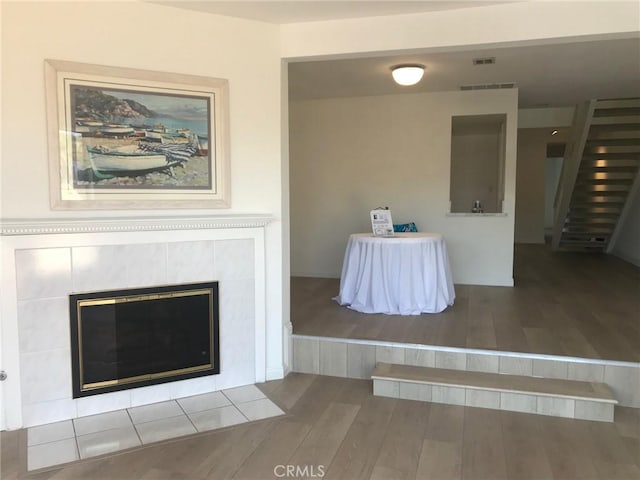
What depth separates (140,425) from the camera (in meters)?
2.79

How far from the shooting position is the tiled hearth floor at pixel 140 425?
2514 mm

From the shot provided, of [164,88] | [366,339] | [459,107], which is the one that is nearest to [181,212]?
[164,88]

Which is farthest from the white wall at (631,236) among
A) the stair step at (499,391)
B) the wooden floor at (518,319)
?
the stair step at (499,391)

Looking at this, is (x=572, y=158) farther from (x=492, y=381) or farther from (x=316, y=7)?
(x=316, y=7)

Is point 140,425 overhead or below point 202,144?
below

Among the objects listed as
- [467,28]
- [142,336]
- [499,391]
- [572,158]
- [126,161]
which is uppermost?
[467,28]

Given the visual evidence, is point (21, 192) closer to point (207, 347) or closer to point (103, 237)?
point (103, 237)

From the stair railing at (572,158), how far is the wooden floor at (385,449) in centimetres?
507

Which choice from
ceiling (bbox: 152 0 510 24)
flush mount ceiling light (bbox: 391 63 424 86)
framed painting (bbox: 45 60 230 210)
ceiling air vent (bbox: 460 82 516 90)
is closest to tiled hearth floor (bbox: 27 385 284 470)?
framed painting (bbox: 45 60 230 210)

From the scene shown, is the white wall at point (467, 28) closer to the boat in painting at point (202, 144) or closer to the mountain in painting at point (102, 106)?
the boat in painting at point (202, 144)

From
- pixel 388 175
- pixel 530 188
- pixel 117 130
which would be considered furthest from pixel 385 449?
pixel 530 188

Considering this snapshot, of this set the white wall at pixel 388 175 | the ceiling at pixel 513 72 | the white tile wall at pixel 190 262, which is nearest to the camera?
the white tile wall at pixel 190 262

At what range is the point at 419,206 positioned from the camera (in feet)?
19.0

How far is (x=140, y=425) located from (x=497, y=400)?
83.8 inches
